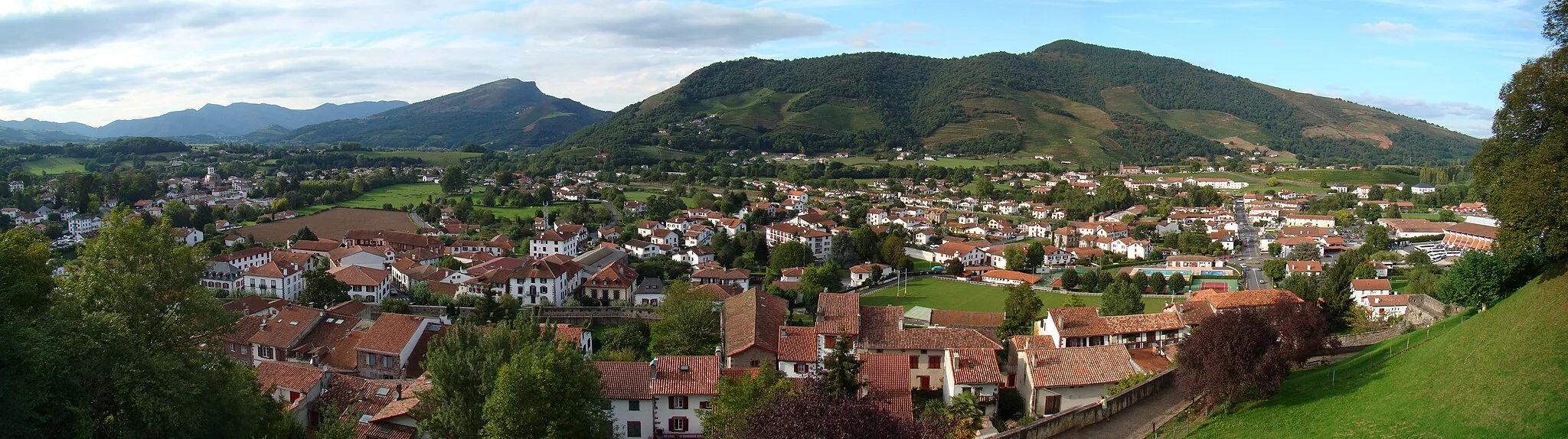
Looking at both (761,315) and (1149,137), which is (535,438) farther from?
(1149,137)

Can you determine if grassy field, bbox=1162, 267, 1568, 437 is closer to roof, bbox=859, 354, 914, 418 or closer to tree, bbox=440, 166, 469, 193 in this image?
roof, bbox=859, 354, 914, 418

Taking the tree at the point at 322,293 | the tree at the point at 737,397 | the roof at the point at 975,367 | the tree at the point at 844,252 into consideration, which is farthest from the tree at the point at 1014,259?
the tree at the point at 737,397

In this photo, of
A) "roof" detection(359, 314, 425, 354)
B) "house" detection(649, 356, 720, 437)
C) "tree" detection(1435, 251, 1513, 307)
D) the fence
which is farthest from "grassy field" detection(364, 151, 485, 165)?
the fence

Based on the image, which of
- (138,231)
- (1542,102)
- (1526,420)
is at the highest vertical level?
(1542,102)

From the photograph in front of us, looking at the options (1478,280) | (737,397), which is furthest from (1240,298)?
(737,397)

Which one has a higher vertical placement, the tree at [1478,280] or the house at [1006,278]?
the tree at [1478,280]

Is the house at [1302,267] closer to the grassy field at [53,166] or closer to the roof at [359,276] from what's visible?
the roof at [359,276]

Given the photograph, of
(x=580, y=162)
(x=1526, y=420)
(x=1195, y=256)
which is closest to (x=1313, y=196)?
(x=1195, y=256)
